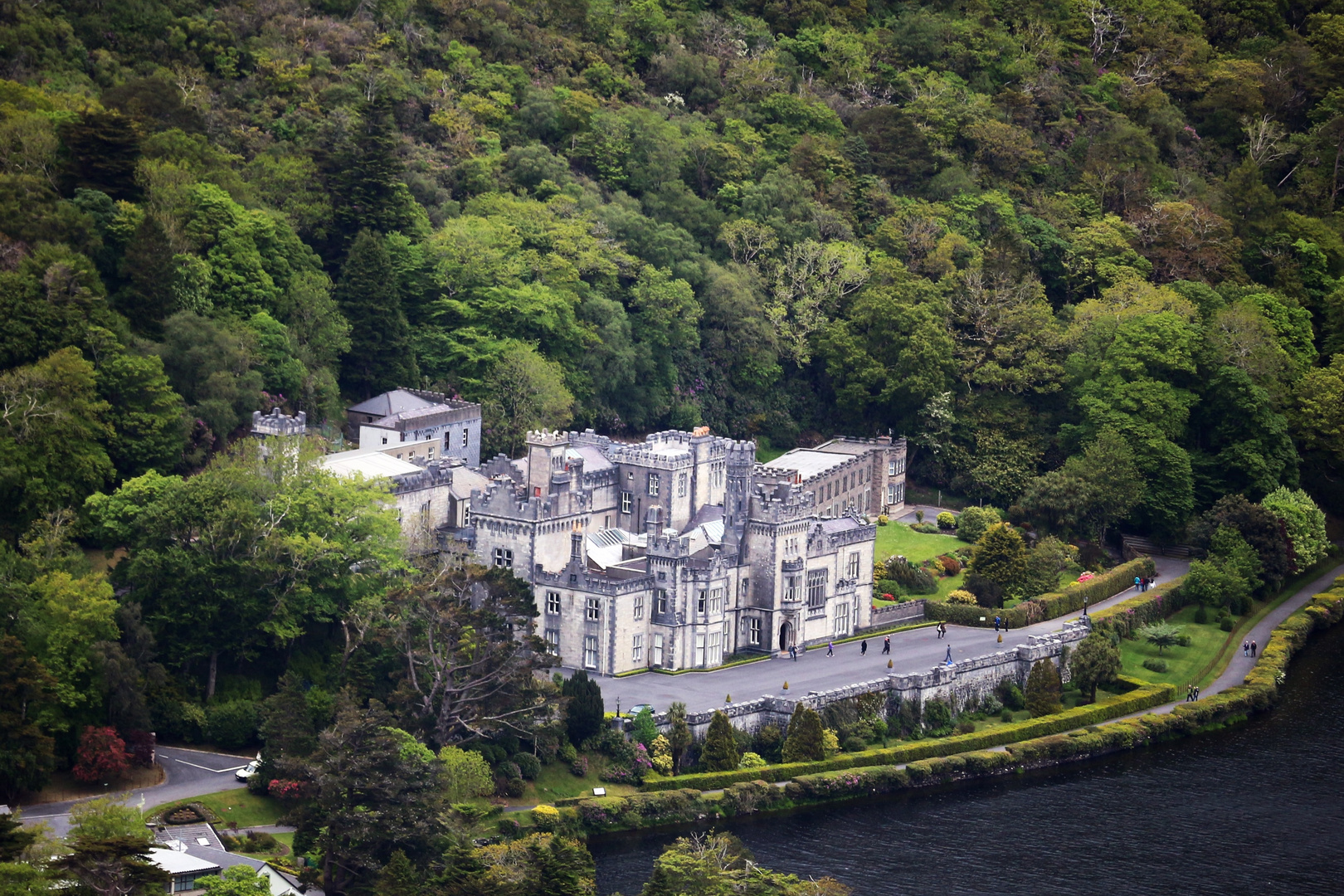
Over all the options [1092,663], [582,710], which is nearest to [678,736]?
[582,710]

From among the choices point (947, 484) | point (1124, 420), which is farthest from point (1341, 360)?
point (947, 484)

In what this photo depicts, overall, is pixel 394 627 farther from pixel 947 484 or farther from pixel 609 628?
pixel 947 484

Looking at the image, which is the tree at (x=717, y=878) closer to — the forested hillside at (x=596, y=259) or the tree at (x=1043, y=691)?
the tree at (x=1043, y=691)

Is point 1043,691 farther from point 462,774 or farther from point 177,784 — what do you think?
point 177,784

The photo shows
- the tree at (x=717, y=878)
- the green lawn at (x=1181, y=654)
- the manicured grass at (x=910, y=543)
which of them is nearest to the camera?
the tree at (x=717, y=878)

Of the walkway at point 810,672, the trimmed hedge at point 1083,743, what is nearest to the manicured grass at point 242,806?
the walkway at point 810,672

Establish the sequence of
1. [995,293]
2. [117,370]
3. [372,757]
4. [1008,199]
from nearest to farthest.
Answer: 1. [372,757]
2. [117,370]
3. [995,293]
4. [1008,199]

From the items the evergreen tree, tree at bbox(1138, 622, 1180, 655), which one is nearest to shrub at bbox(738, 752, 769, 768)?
tree at bbox(1138, 622, 1180, 655)

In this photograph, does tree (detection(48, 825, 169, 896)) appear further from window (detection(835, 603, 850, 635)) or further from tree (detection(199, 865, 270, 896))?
window (detection(835, 603, 850, 635))
